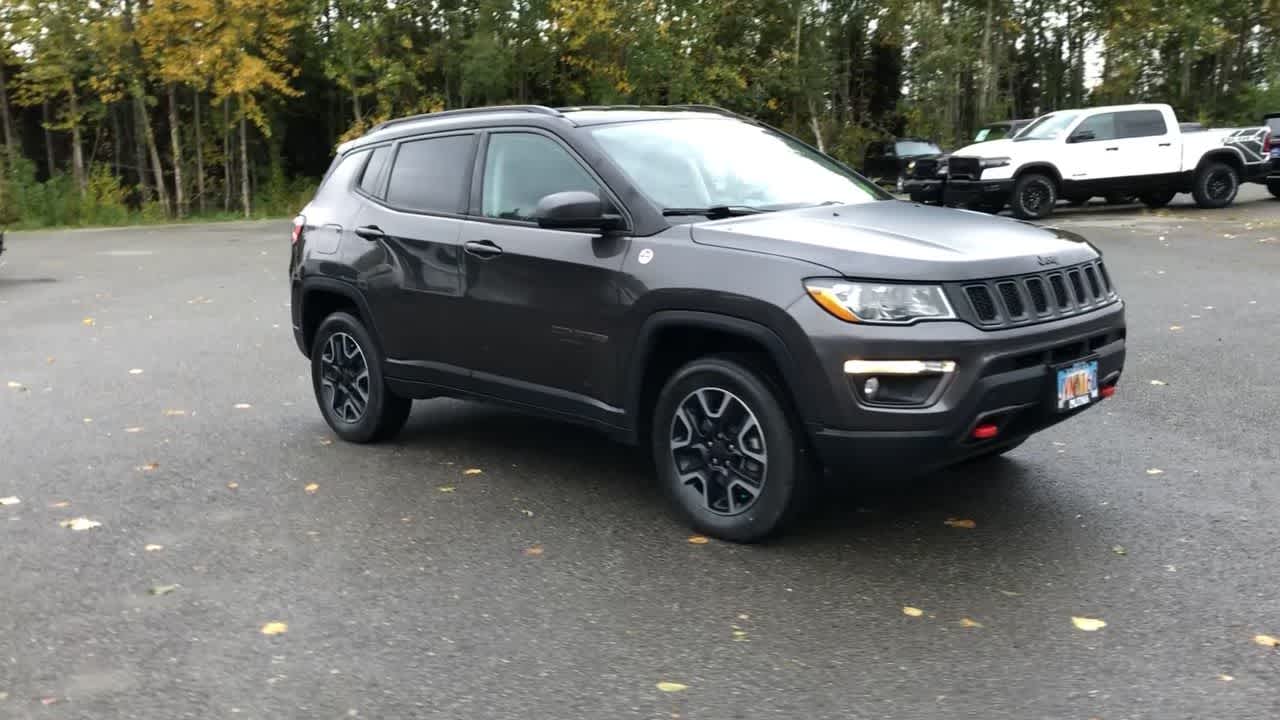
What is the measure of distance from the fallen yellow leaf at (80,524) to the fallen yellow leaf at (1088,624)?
417 cm

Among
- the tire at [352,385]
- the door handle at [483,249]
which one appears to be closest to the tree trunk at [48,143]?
the tire at [352,385]

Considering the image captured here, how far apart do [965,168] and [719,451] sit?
18.4 meters

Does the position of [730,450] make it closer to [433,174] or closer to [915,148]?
[433,174]

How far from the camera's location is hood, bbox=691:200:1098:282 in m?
4.67

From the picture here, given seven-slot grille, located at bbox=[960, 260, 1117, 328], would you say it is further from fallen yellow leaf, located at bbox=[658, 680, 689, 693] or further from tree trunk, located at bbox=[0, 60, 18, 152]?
tree trunk, located at bbox=[0, 60, 18, 152]

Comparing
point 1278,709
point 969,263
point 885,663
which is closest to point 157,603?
point 885,663

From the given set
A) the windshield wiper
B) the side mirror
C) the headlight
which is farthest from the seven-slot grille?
the side mirror

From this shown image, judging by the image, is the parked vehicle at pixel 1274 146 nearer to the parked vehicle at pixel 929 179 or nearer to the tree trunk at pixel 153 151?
the parked vehicle at pixel 929 179

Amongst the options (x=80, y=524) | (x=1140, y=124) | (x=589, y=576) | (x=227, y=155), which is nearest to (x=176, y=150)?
(x=227, y=155)

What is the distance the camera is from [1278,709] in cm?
359

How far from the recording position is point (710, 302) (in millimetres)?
4988

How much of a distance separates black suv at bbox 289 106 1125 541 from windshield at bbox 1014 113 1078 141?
17.3 meters

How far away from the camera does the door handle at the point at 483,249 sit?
5961mm

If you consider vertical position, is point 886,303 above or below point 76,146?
below
